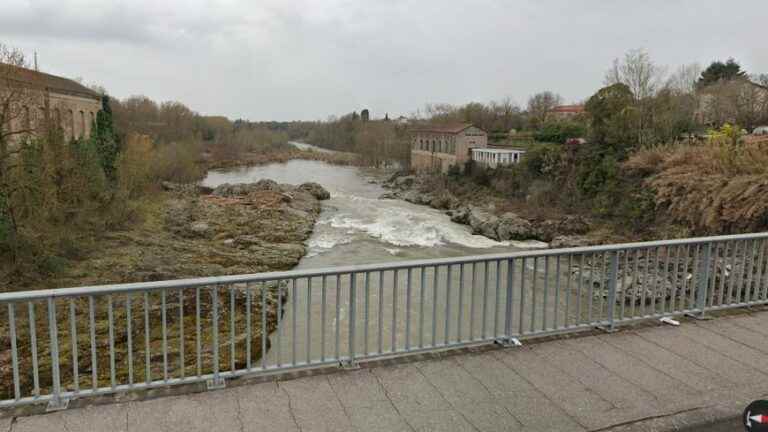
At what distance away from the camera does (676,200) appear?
2161 cm

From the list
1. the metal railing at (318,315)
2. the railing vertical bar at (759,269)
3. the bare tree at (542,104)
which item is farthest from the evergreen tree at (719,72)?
the railing vertical bar at (759,269)

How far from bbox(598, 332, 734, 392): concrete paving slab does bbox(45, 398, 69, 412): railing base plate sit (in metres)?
4.43

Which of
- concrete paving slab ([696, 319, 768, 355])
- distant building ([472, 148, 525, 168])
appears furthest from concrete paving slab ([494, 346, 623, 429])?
distant building ([472, 148, 525, 168])

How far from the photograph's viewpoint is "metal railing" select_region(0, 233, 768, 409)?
3930mm

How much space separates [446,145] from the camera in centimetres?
5475

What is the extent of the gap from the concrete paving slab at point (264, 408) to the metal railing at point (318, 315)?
21cm

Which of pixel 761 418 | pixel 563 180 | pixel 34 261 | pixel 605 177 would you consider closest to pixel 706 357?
pixel 761 418

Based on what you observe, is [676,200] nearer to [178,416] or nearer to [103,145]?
[178,416]

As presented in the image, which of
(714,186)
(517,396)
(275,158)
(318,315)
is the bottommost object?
(318,315)

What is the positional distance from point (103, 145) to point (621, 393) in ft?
121

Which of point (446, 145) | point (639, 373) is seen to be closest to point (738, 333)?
point (639, 373)

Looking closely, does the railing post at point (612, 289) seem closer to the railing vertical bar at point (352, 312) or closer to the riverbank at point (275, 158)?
the railing vertical bar at point (352, 312)

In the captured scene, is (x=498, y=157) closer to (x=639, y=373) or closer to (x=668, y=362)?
(x=668, y=362)

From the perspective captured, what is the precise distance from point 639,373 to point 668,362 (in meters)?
0.41
